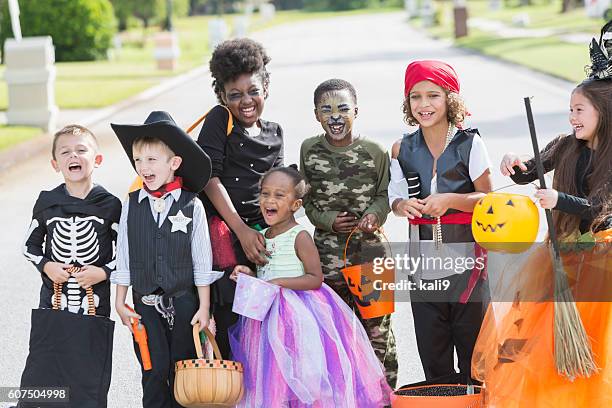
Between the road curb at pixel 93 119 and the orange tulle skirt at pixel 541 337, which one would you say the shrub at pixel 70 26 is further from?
the orange tulle skirt at pixel 541 337

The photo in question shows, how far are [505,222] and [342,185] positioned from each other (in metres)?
1.02

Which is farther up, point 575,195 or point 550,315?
point 575,195

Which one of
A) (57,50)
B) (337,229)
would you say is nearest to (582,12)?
(57,50)

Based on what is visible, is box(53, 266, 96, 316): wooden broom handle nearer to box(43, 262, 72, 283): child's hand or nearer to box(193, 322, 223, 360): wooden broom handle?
box(43, 262, 72, 283): child's hand

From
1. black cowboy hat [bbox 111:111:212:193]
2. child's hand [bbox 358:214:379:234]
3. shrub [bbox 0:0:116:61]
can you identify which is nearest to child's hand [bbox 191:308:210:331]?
black cowboy hat [bbox 111:111:212:193]

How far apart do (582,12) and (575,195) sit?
55.6 m

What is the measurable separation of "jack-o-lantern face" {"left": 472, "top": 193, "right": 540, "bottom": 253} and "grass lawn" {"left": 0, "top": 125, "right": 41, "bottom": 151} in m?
12.1

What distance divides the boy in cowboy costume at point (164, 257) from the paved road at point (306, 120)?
1.00 metres

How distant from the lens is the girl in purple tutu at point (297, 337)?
4582 mm

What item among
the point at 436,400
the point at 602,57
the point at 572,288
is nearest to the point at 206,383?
the point at 436,400

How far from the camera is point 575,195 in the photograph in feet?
14.6

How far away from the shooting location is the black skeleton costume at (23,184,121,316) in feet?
15.8

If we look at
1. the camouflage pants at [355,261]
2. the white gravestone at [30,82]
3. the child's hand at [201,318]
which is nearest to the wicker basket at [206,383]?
the child's hand at [201,318]

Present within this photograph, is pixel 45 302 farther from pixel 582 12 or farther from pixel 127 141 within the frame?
pixel 582 12
